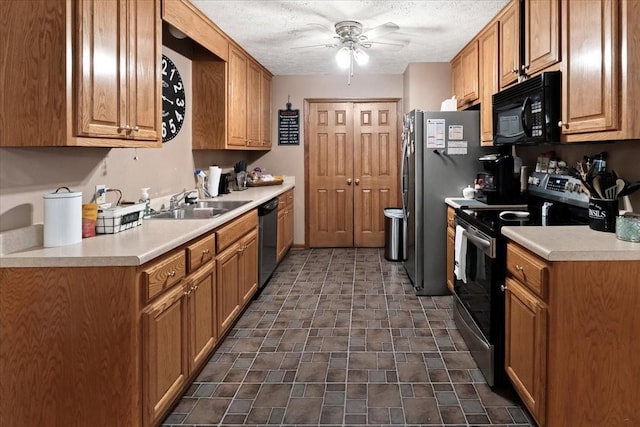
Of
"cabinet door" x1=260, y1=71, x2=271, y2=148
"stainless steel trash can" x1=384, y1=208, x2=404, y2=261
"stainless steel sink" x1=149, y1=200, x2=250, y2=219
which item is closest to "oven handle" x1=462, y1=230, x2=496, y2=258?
"stainless steel sink" x1=149, y1=200, x2=250, y2=219

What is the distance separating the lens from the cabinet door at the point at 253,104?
16.1 feet

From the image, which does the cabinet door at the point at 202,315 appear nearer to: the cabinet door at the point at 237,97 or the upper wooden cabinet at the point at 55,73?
the upper wooden cabinet at the point at 55,73

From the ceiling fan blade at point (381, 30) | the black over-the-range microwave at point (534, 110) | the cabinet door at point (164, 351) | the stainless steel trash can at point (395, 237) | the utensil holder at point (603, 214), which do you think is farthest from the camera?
the stainless steel trash can at point (395, 237)

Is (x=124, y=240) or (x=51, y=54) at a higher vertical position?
(x=51, y=54)

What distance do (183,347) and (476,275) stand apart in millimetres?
1680

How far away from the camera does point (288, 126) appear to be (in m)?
6.16

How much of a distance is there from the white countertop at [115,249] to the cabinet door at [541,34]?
7.19 ft

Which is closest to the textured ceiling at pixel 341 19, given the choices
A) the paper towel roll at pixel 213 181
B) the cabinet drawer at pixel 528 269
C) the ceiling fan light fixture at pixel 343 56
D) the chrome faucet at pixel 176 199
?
the ceiling fan light fixture at pixel 343 56

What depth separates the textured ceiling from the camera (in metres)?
3.30

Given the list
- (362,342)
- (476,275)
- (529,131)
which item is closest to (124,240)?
(362,342)

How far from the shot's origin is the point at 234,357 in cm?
285

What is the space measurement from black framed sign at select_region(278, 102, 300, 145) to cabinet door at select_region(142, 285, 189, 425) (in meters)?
4.16

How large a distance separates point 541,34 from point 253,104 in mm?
3141

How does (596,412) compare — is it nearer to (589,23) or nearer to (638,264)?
(638,264)
